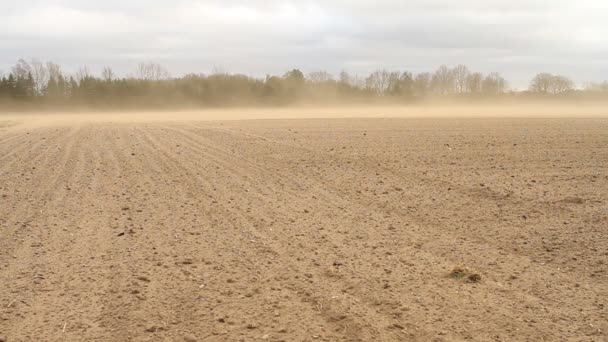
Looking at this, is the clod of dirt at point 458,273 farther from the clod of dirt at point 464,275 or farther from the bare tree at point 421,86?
the bare tree at point 421,86

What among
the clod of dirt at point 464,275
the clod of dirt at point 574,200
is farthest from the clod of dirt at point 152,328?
the clod of dirt at point 574,200

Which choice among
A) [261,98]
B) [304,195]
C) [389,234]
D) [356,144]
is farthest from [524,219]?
[261,98]

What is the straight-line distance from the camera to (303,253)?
21.3ft

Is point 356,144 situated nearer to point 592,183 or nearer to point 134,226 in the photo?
point 592,183

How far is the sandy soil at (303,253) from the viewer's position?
15.1ft

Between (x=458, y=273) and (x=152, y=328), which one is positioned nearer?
(x=152, y=328)

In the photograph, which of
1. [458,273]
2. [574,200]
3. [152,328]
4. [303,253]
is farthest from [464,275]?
[574,200]

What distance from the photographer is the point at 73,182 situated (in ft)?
36.4

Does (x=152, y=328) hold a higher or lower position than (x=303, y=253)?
lower


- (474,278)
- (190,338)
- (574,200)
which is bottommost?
(190,338)

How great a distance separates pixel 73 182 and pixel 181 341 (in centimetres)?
790

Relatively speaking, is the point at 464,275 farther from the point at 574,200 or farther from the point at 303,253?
the point at 574,200

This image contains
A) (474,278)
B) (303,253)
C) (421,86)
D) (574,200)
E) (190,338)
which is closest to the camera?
(190,338)

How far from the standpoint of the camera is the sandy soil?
4.61 metres
